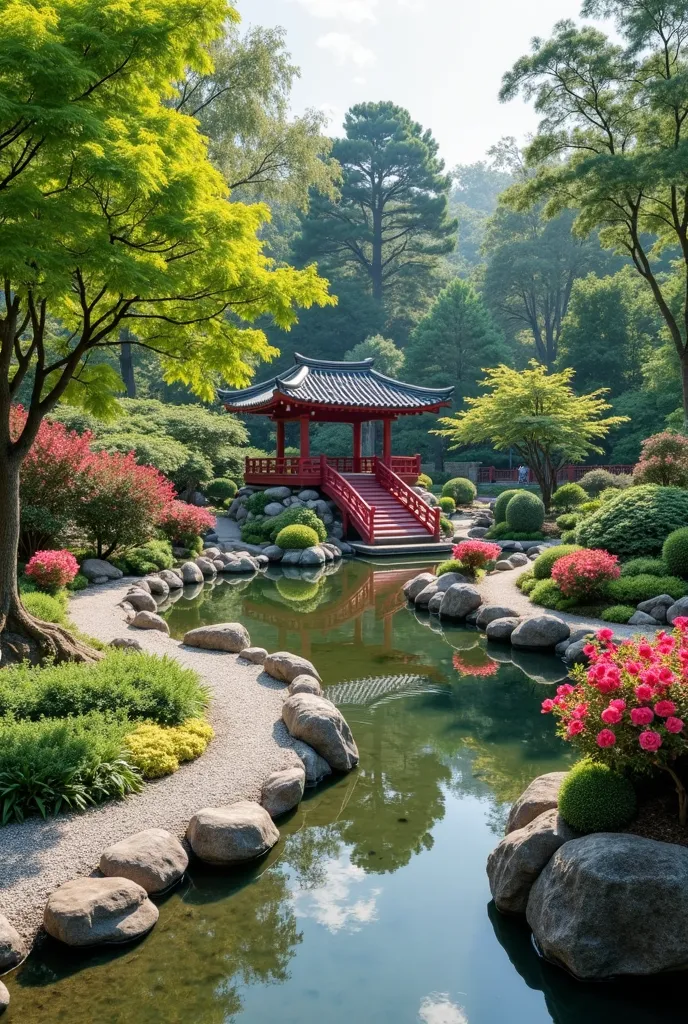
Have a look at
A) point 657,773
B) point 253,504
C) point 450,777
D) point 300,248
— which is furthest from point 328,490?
point 300,248

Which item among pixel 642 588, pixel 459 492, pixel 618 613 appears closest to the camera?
pixel 618 613

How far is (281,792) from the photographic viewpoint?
5.77 metres

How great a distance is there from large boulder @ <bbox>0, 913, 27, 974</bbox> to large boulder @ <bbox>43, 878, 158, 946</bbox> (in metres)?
0.19

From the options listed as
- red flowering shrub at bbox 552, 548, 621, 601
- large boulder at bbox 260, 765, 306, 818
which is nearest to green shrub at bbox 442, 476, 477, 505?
red flowering shrub at bbox 552, 548, 621, 601

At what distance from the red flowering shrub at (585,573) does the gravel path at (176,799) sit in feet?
17.5

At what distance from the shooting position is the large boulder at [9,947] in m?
4.05

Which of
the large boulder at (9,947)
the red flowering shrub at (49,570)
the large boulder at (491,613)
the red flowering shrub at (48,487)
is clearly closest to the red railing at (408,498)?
the large boulder at (491,613)

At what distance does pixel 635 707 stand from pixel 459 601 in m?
8.14

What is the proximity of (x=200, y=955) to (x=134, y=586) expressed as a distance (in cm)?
953

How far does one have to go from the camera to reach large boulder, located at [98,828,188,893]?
4.64m

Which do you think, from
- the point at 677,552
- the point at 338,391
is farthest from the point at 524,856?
the point at 338,391

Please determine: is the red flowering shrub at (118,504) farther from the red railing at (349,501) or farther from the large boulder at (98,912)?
the large boulder at (98,912)

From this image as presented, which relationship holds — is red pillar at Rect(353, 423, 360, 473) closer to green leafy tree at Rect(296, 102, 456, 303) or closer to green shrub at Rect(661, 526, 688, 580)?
green shrub at Rect(661, 526, 688, 580)

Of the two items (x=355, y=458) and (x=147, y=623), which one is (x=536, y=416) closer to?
(x=355, y=458)
